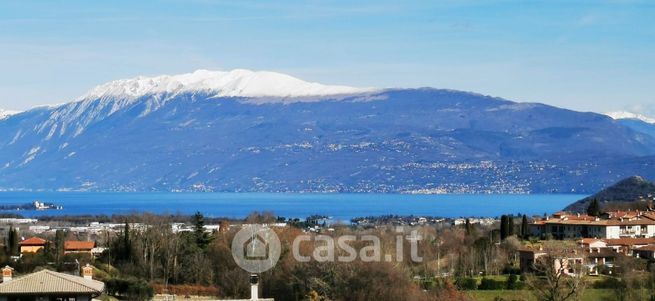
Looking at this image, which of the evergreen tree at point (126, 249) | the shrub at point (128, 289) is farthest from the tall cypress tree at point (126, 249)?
the shrub at point (128, 289)

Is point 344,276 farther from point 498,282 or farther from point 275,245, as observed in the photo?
point 498,282

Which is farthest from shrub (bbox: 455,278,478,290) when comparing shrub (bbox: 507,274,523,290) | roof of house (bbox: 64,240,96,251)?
roof of house (bbox: 64,240,96,251)

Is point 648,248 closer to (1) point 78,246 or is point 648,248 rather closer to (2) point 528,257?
(2) point 528,257

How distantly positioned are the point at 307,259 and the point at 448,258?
13.6m

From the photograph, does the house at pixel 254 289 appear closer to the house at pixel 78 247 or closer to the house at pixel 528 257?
the house at pixel 528 257

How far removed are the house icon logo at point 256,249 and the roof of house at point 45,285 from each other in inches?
513

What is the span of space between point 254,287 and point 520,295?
9.94 meters

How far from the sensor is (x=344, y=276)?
133 feet

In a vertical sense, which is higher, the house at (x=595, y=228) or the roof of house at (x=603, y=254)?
the house at (x=595, y=228)

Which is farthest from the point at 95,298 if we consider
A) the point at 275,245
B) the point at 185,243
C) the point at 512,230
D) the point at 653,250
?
the point at 512,230

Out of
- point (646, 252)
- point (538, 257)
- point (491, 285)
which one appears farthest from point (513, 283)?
point (646, 252)

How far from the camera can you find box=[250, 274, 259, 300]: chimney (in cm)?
4075

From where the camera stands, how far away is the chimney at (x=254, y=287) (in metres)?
40.8

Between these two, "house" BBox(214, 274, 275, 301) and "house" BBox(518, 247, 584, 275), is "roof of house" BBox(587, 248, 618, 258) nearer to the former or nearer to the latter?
"house" BBox(518, 247, 584, 275)
